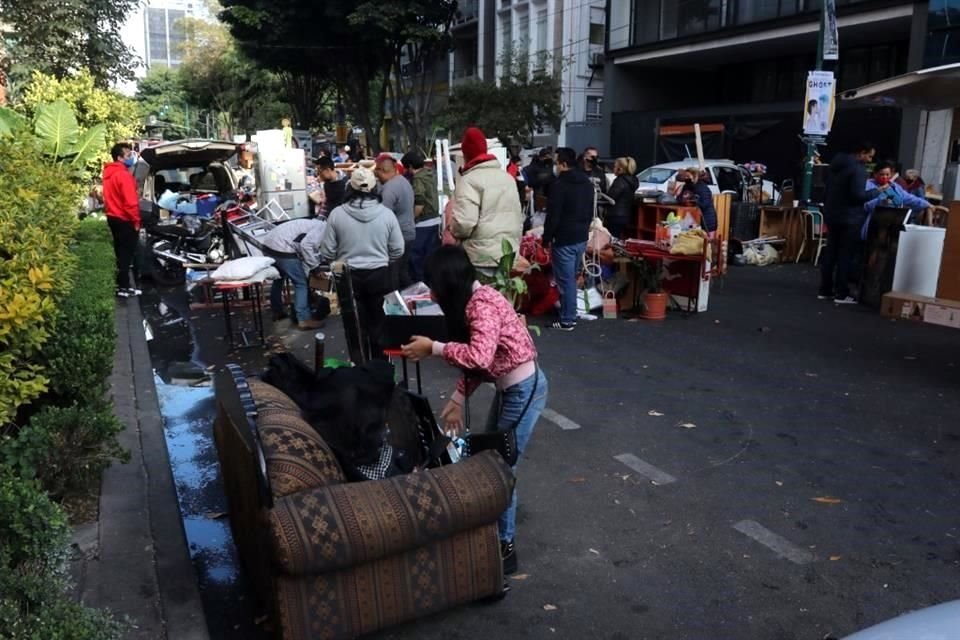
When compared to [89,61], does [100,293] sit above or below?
below

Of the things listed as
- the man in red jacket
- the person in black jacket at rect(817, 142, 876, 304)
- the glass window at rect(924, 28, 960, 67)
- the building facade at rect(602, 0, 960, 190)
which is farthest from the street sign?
the man in red jacket

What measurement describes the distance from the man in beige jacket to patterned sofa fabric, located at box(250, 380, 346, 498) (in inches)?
160

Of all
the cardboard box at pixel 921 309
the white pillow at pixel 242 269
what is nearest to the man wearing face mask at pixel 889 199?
the cardboard box at pixel 921 309

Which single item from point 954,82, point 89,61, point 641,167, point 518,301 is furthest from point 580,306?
point 641,167

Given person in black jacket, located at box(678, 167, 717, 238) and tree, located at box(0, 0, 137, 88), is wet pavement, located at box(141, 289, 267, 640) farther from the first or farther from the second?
tree, located at box(0, 0, 137, 88)

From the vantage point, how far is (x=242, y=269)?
318 inches

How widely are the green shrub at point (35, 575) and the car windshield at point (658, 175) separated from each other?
16004mm

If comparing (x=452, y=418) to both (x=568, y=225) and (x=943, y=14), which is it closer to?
(x=568, y=225)

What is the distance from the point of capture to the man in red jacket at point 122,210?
1012cm

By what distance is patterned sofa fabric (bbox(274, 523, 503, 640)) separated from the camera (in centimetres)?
297

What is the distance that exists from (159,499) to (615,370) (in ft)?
13.4

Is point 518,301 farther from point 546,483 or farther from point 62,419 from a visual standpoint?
point 62,419

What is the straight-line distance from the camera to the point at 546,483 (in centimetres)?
482

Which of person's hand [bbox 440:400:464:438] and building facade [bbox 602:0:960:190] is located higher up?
building facade [bbox 602:0:960:190]
